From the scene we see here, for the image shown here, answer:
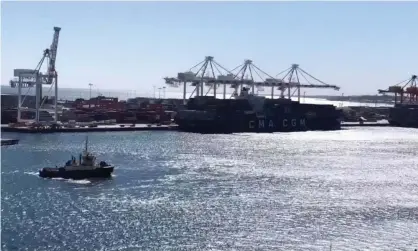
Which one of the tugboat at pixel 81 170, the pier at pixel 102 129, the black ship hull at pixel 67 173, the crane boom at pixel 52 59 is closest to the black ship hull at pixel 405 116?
the pier at pixel 102 129

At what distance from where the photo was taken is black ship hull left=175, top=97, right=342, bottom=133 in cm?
4181

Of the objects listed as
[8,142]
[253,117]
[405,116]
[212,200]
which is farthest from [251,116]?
[212,200]

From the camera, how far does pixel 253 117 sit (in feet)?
144

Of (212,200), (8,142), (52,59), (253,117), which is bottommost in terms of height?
(212,200)

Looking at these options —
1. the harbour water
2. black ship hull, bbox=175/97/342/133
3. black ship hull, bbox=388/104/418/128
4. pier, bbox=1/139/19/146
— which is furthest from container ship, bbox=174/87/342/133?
pier, bbox=1/139/19/146

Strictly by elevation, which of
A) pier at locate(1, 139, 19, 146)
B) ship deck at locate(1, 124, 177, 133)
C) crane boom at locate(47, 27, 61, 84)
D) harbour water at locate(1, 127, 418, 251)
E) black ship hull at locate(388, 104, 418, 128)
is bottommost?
harbour water at locate(1, 127, 418, 251)

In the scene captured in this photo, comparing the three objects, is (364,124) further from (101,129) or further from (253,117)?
(101,129)

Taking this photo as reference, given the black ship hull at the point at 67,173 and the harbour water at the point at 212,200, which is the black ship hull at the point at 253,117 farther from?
the black ship hull at the point at 67,173

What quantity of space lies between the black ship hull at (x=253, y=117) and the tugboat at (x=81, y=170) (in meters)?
20.6

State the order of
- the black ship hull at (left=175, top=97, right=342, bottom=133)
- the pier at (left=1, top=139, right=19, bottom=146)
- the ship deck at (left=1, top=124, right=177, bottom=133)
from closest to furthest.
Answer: the pier at (left=1, top=139, right=19, bottom=146)
the ship deck at (left=1, top=124, right=177, bottom=133)
the black ship hull at (left=175, top=97, right=342, bottom=133)

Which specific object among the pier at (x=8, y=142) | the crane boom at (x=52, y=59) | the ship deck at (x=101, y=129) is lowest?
the pier at (x=8, y=142)

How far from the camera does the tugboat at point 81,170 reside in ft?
66.4

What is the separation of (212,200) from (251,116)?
26.5 m

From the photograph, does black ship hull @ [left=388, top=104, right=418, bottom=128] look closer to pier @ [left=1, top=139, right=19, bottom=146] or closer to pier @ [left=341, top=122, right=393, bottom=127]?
pier @ [left=341, top=122, right=393, bottom=127]
